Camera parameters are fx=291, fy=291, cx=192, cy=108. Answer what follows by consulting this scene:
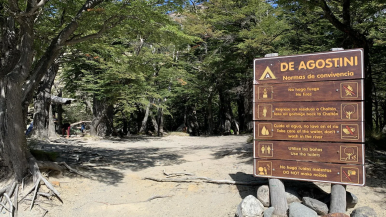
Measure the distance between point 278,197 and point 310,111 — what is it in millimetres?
1736

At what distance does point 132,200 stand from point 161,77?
16541 mm

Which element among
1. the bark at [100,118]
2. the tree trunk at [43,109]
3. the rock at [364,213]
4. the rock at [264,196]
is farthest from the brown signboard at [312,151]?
the bark at [100,118]

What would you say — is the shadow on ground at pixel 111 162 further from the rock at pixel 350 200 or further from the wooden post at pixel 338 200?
the rock at pixel 350 200

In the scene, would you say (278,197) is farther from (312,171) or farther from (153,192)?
(153,192)

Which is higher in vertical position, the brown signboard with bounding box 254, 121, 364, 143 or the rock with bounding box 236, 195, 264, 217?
the brown signboard with bounding box 254, 121, 364, 143

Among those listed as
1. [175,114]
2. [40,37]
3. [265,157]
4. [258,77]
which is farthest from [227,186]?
[175,114]

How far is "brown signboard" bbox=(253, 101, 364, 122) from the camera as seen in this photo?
5062 mm

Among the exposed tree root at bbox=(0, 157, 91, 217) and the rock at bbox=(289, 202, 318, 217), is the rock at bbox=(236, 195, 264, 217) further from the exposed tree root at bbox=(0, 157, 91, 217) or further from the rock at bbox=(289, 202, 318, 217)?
the exposed tree root at bbox=(0, 157, 91, 217)

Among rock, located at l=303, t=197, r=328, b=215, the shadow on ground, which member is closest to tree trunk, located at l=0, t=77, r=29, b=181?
the shadow on ground

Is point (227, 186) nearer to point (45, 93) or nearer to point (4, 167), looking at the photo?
point (4, 167)

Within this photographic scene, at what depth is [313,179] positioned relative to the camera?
532 centimetres

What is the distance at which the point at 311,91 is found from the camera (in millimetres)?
5387

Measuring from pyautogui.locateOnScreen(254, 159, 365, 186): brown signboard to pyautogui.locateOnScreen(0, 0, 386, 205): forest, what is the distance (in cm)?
454

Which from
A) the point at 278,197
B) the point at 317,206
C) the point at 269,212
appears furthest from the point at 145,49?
the point at 317,206
